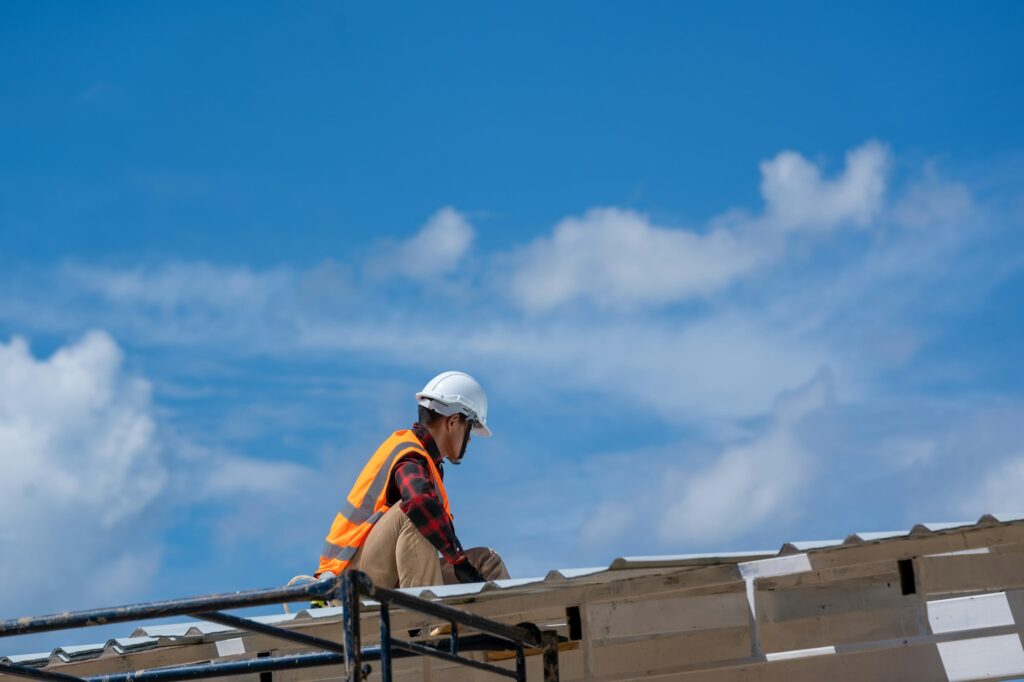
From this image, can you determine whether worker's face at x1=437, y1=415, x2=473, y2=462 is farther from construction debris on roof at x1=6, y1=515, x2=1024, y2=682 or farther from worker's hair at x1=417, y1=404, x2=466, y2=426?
construction debris on roof at x1=6, y1=515, x2=1024, y2=682

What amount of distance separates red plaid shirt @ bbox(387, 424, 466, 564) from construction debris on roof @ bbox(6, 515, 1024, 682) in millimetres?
538

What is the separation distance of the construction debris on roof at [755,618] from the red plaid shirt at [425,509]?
1.77 ft

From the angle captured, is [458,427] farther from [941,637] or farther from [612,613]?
[941,637]

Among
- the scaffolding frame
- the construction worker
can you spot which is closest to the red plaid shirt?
the construction worker

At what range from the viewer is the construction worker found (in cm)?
848

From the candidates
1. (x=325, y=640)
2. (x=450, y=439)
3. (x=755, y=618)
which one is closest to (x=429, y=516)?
(x=450, y=439)

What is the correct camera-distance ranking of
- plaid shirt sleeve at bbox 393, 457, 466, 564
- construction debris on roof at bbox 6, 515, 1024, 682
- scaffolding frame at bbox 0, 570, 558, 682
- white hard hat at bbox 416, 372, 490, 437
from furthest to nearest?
1. white hard hat at bbox 416, 372, 490, 437
2. plaid shirt sleeve at bbox 393, 457, 466, 564
3. construction debris on roof at bbox 6, 515, 1024, 682
4. scaffolding frame at bbox 0, 570, 558, 682

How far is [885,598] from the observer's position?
9039 mm

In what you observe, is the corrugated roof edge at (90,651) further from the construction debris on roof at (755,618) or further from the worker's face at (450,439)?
the worker's face at (450,439)

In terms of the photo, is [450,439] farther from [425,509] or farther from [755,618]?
[755,618]

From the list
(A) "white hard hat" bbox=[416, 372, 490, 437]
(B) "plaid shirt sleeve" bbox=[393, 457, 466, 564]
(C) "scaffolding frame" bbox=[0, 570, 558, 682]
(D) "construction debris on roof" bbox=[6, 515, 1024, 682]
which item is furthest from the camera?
(A) "white hard hat" bbox=[416, 372, 490, 437]

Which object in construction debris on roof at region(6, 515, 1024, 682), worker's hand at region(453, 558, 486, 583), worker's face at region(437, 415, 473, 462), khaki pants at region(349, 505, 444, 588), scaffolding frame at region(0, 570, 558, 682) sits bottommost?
scaffolding frame at region(0, 570, 558, 682)

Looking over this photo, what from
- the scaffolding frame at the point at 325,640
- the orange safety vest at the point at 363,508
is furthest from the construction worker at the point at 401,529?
the scaffolding frame at the point at 325,640

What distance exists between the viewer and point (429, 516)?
848cm
